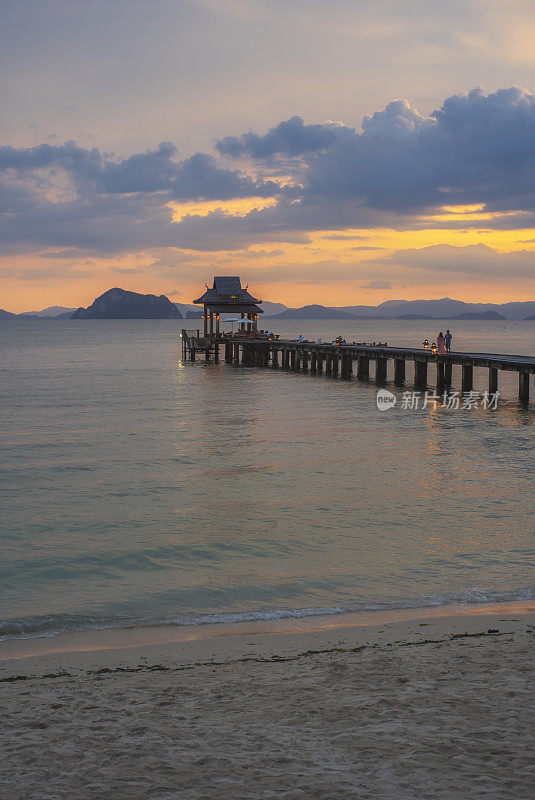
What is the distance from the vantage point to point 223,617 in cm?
826

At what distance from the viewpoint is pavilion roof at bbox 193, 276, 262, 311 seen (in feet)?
193

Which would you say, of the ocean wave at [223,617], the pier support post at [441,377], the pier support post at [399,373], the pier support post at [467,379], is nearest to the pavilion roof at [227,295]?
the pier support post at [399,373]

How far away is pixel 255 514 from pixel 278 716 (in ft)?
26.8

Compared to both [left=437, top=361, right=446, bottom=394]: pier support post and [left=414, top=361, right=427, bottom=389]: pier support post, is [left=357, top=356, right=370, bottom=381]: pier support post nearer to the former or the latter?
[left=414, top=361, right=427, bottom=389]: pier support post

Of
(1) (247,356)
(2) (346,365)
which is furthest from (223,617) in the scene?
(1) (247,356)

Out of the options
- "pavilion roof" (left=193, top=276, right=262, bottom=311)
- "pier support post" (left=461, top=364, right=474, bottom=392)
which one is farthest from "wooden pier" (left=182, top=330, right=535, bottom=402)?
"pavilion roof" (left=193, top=276, right=262, bottom=311)

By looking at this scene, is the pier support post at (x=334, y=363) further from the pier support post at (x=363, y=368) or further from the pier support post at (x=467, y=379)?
the pier support post at (x=467, y=379)

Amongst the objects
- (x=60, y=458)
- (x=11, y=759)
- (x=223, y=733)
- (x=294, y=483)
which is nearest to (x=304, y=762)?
(x=223, y=733)

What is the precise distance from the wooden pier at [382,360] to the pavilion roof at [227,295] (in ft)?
11.4

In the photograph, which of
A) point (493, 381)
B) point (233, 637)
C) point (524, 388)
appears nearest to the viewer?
point (233, 637)

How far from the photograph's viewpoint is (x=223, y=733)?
194 inches

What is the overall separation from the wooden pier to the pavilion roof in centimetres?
347

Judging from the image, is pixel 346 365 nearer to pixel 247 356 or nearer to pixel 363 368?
pixel 363 368

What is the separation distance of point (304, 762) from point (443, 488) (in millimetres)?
11611
